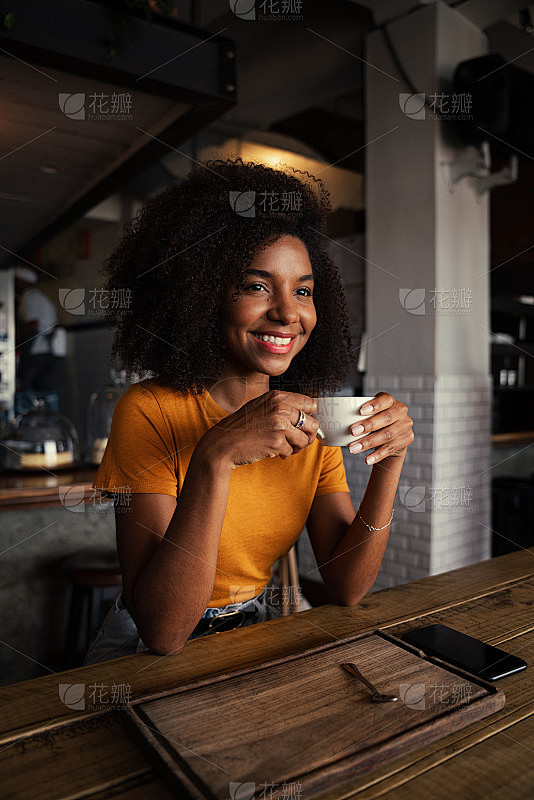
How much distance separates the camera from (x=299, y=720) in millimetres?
626

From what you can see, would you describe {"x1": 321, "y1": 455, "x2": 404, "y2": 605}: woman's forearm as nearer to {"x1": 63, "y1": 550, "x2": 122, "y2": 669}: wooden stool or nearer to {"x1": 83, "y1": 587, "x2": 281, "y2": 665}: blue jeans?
{"x1": 83, "y1": 587, "x2": 281, "y2": 665}: blue jeans

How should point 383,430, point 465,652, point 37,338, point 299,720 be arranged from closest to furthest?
point 299,720 → point 465,652 → point 383,430 → point 37,338

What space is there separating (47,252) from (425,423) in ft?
9.62

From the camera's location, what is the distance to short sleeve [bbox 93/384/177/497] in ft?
3.37

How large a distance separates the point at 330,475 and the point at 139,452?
0.43 m

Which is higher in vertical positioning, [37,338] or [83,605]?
→ [37,338]

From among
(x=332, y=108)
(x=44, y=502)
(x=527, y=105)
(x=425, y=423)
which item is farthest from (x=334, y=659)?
(x=332, y=108)

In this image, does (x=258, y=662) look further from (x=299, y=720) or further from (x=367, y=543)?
(x=367, y=543)

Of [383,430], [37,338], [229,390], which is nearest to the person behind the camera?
[383,430]

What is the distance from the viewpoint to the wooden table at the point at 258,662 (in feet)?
1.83

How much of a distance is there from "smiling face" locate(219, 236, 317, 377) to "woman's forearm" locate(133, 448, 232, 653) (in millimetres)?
296

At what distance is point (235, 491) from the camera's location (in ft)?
3.76

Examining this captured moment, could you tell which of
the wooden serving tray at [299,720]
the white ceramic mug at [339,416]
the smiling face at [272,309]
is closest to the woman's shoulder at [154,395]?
the smiling face at [272,309]

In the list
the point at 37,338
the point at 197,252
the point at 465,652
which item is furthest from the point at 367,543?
the point at 37,338
